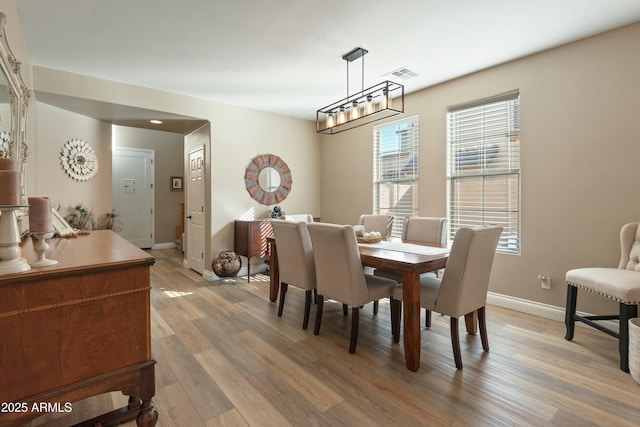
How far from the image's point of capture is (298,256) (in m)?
2.80

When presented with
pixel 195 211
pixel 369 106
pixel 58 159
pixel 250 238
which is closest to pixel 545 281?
pixel 369 106

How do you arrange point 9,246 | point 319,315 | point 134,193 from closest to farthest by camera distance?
1. point 9,246
2. point 319,315
3. point 134,193

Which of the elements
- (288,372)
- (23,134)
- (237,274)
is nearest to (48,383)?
(288,372)

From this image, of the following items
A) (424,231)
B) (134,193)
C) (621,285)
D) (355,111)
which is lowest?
(621,285)

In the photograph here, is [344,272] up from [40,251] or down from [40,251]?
down

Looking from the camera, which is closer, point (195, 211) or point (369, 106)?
point (369, 106)

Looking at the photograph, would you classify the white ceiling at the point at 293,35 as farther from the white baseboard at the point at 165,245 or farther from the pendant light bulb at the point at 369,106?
the white baseboard at the point at 165,245

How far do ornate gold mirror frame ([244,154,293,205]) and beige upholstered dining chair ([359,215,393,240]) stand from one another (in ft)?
5.69

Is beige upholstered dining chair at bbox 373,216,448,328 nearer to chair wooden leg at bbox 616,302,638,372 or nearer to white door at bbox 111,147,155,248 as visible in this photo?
chair wooden leg at bbox 616,302,638,372

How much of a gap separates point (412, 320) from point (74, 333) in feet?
6.01

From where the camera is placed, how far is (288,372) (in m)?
2.06

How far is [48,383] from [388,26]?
9.87 ft

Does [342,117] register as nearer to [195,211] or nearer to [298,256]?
[298,256]

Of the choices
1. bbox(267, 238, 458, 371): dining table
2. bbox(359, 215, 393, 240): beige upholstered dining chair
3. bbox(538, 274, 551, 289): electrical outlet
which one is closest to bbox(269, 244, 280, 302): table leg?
bbox(359, 215, 393, 240): beige upholstered dining chair
